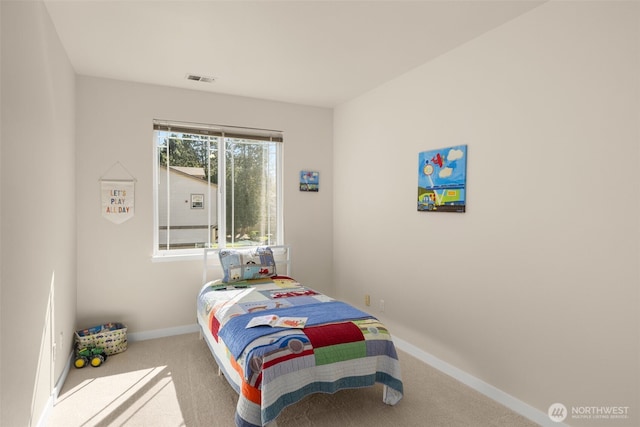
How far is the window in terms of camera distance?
4.01 metres

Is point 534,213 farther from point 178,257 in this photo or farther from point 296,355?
point 178,257

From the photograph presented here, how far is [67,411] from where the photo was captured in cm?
253

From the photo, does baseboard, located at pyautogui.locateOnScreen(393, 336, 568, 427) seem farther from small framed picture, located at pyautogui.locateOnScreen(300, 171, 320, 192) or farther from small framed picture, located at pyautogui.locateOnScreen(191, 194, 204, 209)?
small framed picture, located at pyautogui.locateOnScreen(191, 194, 204, 209)

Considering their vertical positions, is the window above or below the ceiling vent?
below

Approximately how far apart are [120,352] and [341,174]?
300cm

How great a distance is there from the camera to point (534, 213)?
2.44 meters

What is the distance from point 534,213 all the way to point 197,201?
326 centimetres

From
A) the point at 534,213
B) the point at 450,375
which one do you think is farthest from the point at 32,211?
the point at 450,375

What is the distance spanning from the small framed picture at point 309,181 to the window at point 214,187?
0.30 metres

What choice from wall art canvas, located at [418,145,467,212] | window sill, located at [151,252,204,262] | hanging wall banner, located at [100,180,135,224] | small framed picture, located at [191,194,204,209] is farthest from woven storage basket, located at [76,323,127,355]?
wall art canvas, located at [418,145,467,212]

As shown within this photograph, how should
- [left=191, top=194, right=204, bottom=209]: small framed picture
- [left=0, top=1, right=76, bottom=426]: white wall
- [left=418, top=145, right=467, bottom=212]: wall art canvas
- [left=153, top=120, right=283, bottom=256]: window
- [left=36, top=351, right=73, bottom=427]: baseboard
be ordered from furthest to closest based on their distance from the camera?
[left=191, top=194, right=204, bottom=209]: small framed picture, [left=153, top=120, right=283, bottom=256]: window, [left=418, top=145, right=467, bottom=212]: wall art canvas, [left=36, top=351, right=73, bottom=427]: baseboard, [left=0, top=1, right=76, bottom=426]: white wall

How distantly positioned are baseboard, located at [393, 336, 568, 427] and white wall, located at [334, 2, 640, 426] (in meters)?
0.05

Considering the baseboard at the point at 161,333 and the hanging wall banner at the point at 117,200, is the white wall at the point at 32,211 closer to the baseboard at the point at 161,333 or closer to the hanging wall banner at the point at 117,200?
the hanging wall banner at the point at 117,200

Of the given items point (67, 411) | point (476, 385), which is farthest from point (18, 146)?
point (476, 385)
